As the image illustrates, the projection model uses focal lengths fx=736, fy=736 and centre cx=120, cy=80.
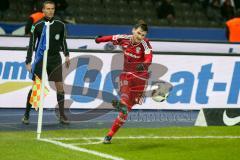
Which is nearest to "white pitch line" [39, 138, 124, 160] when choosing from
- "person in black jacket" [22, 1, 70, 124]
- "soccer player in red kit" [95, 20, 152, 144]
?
"soccer player in red kit" [95, 20, 152, 144]

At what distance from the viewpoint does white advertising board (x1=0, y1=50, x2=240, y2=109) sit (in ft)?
54.0

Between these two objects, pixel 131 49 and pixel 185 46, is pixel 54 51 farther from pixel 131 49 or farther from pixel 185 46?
pixel 185 46

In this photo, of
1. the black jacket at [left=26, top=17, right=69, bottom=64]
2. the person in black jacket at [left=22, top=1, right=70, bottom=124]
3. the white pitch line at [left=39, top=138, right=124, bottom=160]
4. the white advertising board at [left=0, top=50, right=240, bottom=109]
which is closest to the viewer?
the white pitch line at [left=39, top=138, right=124, bottom=160]

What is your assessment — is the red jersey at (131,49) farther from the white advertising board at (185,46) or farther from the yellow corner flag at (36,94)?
the white advertising board at (185,46)

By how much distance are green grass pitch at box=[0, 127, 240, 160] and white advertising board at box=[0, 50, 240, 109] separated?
2.59 meters

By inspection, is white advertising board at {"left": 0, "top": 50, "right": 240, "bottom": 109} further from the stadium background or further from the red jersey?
the red jersey

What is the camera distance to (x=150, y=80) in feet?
55.5

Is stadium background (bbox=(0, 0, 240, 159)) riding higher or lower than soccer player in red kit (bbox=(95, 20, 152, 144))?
lower

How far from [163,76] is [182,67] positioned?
533mm

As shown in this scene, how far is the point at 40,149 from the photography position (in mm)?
11438

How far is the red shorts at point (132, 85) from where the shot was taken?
40.2ft

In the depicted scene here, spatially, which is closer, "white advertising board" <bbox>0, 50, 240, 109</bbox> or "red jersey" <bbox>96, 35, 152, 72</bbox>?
"red jersey" <bbox>96, 35, 152, 72</bbox>

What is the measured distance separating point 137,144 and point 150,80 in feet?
15.7

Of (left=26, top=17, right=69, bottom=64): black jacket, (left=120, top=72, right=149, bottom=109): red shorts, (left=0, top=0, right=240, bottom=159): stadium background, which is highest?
(left=26, top=17, right=69, bottom=64): black jacket
